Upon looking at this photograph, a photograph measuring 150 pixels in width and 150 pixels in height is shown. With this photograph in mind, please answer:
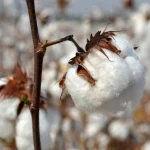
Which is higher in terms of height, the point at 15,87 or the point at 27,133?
the point at 15,87

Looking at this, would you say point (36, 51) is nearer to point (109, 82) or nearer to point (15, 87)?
point (109, 82)

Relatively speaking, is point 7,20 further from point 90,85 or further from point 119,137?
point 90,85

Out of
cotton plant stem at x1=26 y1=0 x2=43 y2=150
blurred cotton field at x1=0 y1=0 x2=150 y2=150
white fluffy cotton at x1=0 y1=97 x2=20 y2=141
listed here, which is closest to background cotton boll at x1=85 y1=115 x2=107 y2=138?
blurred cotton field at x1=0 y1=0 x2=150 y2=150

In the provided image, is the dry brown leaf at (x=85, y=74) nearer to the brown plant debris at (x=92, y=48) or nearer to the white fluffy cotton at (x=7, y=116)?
the brown plant debris at (x=92, y=48)

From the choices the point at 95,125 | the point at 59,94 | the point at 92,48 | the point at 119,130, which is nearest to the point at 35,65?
the point at 92,48

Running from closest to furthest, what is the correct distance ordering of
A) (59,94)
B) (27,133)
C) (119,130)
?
(27,133)
(59,94)
(119,130)

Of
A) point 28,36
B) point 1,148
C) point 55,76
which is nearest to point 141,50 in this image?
point 28,36

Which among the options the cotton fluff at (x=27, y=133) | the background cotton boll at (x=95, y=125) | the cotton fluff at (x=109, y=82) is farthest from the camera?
the background cotton boll at (x=95, y=125)

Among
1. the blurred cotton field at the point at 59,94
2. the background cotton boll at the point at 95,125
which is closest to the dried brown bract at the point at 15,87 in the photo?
the blurred cotton field at the point at 59,94

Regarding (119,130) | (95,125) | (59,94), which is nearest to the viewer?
(59,94)
